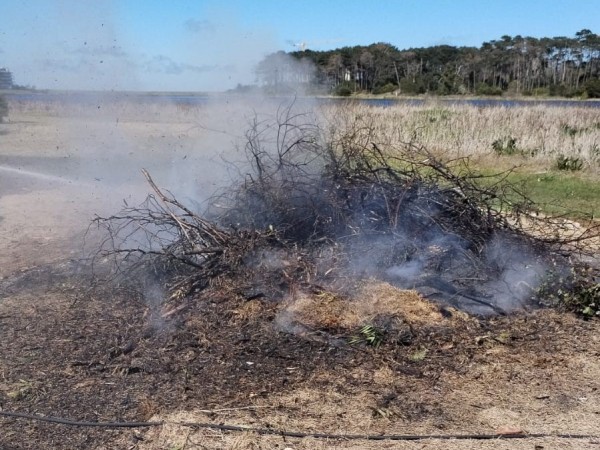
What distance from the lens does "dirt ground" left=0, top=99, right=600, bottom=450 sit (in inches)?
134

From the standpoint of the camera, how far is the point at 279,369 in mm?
4074

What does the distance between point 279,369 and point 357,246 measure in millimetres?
1720

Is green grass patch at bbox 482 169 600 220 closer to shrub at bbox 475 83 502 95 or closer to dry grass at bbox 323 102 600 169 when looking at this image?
dry grass at bbox 323 102 600 169

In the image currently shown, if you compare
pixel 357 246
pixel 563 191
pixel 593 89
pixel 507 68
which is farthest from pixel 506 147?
pixel 507 68

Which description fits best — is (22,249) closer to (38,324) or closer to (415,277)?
(38,324)

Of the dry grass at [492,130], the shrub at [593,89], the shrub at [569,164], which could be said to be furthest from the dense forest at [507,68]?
the shrub at [569,164]

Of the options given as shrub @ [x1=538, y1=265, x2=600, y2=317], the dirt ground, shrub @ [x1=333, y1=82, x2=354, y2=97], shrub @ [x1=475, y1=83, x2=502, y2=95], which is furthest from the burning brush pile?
Answer: shrub @ [x1=475, y1=83, x2=502, y2=95]

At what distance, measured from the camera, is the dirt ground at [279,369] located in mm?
3404

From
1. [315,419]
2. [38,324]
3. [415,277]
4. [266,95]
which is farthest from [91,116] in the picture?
[315,419]

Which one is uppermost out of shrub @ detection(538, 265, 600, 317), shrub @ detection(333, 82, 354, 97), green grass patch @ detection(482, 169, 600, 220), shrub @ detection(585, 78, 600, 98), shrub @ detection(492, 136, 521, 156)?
shrub @ detection(333, 82, 354, 97)

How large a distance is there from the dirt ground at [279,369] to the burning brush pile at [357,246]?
214 mm

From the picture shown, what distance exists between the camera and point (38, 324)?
15.8 ft

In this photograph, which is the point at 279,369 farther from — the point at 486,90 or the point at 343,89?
the point at 486,90

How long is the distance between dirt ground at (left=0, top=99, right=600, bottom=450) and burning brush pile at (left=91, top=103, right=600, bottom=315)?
214mm
